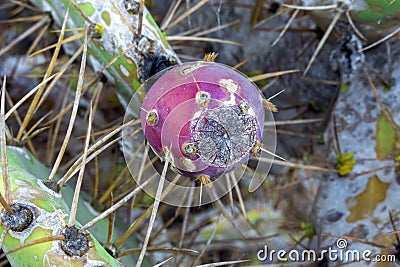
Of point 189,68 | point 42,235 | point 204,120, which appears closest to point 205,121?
point 204,120

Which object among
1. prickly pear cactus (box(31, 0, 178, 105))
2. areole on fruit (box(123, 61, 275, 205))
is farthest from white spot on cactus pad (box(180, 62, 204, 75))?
prickly pear cactus (box(31, 0, 178, 105))

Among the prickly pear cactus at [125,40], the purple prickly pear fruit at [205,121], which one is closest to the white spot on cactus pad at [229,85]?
the purple prickly pear fruit at [205,121]

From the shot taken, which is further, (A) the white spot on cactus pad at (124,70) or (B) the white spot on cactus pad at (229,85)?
(A) the white spot on cactus pad at (124,70)

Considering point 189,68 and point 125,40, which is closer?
point 189,68

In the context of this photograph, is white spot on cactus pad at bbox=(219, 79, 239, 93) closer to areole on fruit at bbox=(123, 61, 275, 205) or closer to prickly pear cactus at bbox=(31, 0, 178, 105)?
areole on fruit at bbox=(123, 61, 275, 205)

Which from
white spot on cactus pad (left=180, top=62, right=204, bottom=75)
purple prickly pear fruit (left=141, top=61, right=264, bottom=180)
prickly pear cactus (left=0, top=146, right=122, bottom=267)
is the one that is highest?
white spot on cactus pad (left=180, top=62, right=204, bottom=75)

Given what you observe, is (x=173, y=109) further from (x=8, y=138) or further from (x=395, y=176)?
(x=395, y=176)

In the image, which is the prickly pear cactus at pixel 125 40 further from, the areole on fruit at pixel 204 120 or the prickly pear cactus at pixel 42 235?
the prickly pear cactus at pixel 42 235

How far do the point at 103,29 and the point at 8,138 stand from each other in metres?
0.32

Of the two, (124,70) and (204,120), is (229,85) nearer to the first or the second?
(204,120)

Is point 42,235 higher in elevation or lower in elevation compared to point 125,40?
lower

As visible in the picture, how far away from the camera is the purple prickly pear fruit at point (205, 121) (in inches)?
30.1

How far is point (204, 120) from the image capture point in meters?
0.77

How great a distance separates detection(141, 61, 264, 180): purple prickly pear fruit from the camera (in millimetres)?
765
